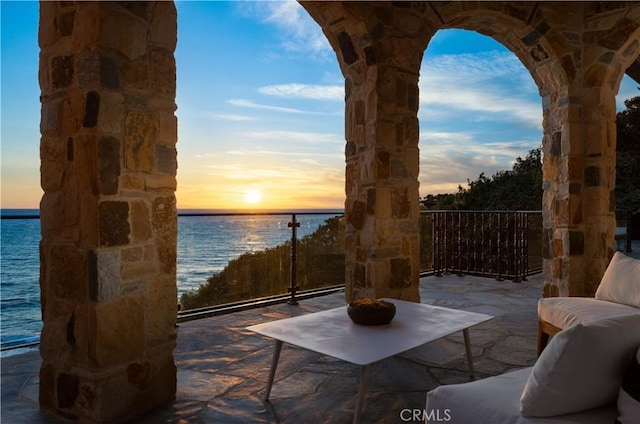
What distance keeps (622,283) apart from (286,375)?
2053 mm

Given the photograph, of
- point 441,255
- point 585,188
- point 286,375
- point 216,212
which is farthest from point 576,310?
point 441,255

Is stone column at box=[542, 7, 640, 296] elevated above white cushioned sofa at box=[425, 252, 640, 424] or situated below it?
above

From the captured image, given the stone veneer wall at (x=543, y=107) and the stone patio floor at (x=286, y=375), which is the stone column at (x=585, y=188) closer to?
the stone veneer wall at (x=543, y=107)

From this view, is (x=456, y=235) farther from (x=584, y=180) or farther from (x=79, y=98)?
(x=79, y=98)

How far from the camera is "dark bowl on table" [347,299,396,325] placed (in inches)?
88.5

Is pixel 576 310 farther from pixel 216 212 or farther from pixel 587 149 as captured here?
pixel 216 212

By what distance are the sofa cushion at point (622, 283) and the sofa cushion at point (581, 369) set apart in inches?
63.1

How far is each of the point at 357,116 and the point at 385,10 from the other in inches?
32.3

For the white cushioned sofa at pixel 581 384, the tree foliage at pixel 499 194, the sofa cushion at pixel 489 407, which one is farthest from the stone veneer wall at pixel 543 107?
the tree foliage at pixel 499 194

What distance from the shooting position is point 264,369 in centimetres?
266

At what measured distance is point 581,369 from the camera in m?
1.15

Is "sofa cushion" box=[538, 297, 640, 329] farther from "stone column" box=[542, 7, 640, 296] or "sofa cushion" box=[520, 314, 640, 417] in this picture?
"stone column" box=[542, 7, 640, 296]

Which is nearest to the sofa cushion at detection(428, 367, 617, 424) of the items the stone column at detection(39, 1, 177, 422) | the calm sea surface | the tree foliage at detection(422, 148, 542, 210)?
the stone column at detection(39, 1, 177, 422)

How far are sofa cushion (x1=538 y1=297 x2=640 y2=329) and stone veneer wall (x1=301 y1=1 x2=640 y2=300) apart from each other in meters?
1.11
